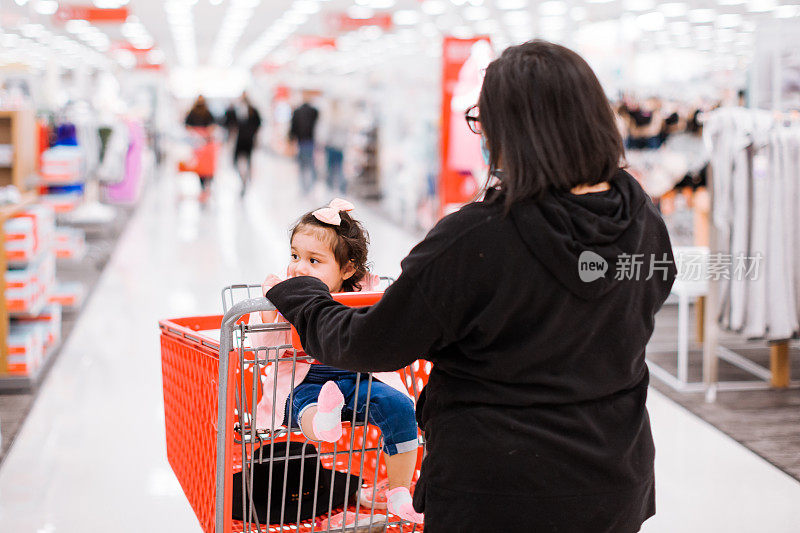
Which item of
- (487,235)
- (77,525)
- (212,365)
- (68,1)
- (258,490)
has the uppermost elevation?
(68,1)

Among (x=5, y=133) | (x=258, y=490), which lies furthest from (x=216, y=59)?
(x=258, y=490)

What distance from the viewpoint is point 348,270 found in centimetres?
232

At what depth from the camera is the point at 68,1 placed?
1906 centimetres

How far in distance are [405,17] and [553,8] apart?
3.70 metres

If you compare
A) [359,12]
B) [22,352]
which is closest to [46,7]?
[359,12]

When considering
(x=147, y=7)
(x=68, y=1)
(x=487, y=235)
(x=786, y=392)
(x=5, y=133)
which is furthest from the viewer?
(x=147, y=7)

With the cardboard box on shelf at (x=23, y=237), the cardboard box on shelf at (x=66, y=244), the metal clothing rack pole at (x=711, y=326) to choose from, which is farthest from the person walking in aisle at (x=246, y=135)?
the metal clothing rack pole at (x=711, y=326)

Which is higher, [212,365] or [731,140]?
[731,140]

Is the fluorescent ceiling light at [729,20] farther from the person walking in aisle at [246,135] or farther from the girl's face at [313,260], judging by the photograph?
Result: the girl's face at [313,260]

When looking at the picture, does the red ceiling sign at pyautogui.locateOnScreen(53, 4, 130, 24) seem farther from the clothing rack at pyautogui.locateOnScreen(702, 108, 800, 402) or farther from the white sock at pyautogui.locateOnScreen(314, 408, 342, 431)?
the white sock at pyautogui.locateOnScreen(314, 408, 342, 431)

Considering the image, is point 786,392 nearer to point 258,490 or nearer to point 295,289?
point 258,490

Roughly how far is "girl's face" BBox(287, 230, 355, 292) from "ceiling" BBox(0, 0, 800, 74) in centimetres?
1069

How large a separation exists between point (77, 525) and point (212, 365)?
5.19ft

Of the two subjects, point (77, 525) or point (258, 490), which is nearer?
point (258, 490)
